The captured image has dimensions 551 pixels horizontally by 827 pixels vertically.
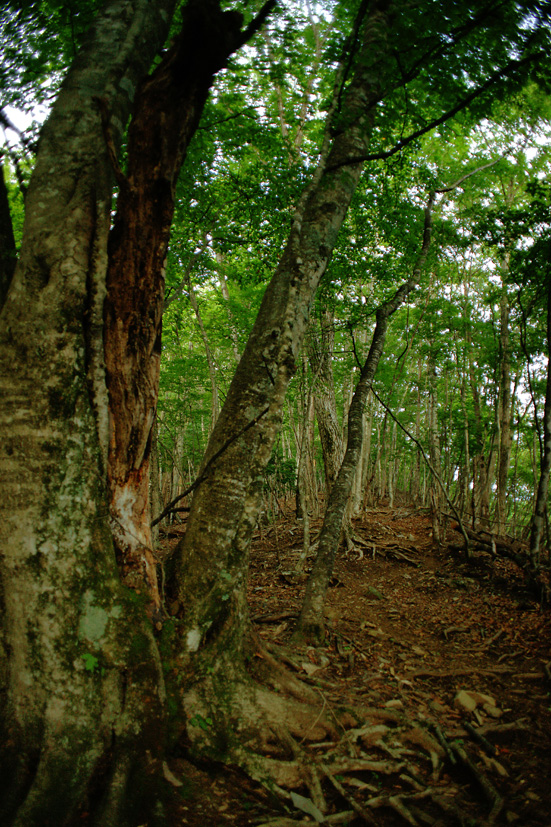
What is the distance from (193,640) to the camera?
2768 mm

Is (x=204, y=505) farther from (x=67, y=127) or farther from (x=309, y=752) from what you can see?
(x=67, y=127)

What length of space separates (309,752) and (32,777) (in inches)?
67.5

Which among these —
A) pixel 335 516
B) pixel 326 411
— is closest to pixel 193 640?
pixel 335 516

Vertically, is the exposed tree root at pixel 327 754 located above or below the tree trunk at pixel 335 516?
below

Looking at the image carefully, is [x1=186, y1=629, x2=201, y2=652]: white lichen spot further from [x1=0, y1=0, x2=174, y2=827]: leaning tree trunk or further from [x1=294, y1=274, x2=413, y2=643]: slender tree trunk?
[x1=294, y1=274, x2=413, y2=643]: slender tree trunk

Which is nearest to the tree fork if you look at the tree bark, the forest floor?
the tree bark

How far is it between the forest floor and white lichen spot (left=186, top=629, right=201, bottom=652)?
0.62m

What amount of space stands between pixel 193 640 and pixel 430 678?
3106mm

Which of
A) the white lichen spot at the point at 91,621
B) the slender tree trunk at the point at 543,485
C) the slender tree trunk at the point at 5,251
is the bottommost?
the white lichen spot at the point at 91,621

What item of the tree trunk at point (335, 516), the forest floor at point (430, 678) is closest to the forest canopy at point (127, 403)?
the forest floor at point (430, 678)

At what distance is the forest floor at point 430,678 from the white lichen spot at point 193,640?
616 mm

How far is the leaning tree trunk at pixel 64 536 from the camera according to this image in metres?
2.13

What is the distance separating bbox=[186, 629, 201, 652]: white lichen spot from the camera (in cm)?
275

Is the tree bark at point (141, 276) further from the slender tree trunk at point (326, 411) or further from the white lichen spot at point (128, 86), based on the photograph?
the slender tree trunk at point (326, 411)
